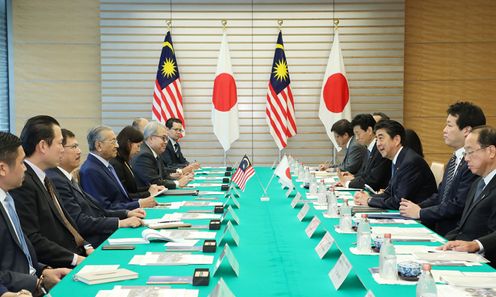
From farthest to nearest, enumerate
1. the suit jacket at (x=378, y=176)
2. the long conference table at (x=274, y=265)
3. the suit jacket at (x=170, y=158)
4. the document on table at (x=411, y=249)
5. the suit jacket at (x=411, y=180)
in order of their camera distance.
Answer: the suit jacket at (x=170, y=158)
the suit jacket at (x=378, y=176)
the suit jacket at (x=411, y=180)
the document on table at (x=411, y=249)
the long conference table at (x=274, y=265)

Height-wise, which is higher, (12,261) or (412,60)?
(412,60)

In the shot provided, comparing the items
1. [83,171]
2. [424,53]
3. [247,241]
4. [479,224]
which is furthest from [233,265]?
[424,53]

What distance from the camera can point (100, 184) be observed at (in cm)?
456

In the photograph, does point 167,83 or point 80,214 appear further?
point 167,83

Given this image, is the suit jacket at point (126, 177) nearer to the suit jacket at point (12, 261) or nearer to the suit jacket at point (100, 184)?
the suit jacket at point (100, 184)

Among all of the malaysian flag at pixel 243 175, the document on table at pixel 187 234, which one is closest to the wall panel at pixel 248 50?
the malaysian flag at pixel 243 175

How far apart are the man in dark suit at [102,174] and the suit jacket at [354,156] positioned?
11.5ft

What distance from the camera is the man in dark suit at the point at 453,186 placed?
397 cm

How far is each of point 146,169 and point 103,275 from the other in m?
3.58

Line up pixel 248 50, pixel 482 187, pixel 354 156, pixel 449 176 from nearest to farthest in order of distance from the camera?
pixel 482 187
pixel 449 176
pixel 354 156
pixel 248 50

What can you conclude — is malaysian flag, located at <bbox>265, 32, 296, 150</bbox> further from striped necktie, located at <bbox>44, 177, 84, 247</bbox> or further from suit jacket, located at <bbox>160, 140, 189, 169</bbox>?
striped necktie, located at <bbox>44, 177, 84, 247</bbox>

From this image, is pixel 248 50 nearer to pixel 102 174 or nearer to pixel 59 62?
pixel 59 62

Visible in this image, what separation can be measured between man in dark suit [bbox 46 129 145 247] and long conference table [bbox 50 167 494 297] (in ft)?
0.73

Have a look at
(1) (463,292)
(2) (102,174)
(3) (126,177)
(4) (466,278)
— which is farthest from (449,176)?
(3) (126,177)
